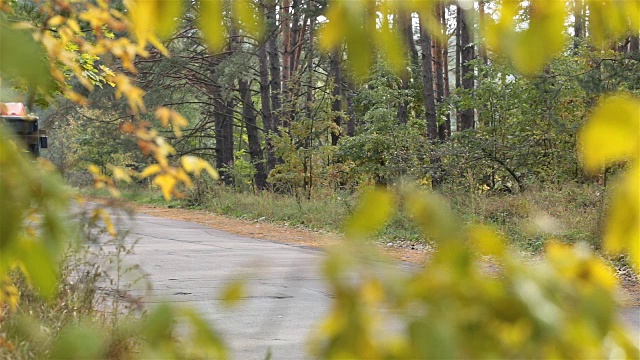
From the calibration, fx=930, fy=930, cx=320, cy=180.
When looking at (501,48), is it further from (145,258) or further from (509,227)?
(509,227)

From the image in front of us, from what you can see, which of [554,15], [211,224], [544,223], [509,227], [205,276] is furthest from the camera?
[211,224]

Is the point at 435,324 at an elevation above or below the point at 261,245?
above

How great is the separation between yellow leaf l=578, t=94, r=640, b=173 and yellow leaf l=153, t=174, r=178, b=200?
1024mm

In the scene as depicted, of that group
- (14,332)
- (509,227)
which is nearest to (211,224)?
(509,227)

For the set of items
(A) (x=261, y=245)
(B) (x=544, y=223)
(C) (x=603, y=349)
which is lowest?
(A) (x=261, y=245)

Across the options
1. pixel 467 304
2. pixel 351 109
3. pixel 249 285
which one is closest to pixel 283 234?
pixel 249 285

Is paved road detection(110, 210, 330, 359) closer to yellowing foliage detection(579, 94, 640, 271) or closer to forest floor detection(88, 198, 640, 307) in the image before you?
yellowing foliage detection(579, 94, 640, 271)

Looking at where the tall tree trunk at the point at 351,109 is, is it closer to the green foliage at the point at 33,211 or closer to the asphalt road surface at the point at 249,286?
the asphalt road surface at the point at 249,286

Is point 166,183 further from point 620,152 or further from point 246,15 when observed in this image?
point 620,152

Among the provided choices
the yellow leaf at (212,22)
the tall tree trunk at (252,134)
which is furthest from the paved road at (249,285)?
the tall tree trunk at (252,134)

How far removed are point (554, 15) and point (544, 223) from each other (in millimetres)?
460

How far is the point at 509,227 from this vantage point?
16812 mm

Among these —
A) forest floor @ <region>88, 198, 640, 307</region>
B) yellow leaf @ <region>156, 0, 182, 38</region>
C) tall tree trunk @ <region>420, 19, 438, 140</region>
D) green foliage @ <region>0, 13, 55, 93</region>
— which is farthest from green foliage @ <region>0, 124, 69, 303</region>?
tall tree trunk @ <region>420, 19, 438, 140</region>

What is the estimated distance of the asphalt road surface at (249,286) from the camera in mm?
7234
